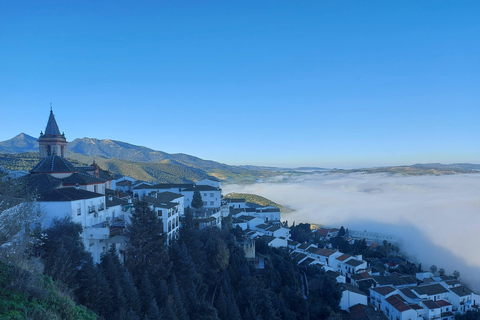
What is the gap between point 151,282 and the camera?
20.0 meters

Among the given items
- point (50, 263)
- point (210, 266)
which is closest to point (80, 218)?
point (50, 263)

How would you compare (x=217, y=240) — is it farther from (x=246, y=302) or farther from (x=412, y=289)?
(x=412, y=289)

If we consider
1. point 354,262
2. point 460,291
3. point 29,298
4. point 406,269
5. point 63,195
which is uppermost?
point 63,195

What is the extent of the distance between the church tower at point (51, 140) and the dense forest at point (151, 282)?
2727 cm

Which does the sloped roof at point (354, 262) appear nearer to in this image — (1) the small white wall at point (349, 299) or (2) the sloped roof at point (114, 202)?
(1) the small white wall at point (349, 299)

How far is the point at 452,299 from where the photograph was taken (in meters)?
40.6

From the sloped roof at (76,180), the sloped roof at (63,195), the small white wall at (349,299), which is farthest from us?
the small white wall at (349,299)

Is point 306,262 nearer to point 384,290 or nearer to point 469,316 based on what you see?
point 384,290

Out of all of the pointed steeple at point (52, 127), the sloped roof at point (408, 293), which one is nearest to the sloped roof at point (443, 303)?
the sloped roof at point (408, 293)

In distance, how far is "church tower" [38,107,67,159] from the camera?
43.9m

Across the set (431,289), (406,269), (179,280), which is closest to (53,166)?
(179,280)

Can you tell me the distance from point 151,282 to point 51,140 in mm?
33187

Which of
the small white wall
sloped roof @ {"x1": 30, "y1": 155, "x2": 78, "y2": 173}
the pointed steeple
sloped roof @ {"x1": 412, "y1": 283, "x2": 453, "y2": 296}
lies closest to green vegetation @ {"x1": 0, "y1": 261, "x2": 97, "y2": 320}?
sloped roof @ {"x1": 30, "y1": 155, "x2": 78, "y2": 173}

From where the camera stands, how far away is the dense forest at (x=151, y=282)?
10953 millimetres
